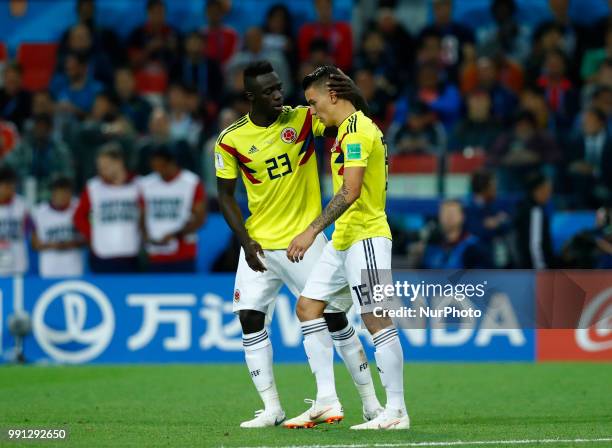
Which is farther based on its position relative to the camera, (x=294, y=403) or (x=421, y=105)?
(x=421, y=105)

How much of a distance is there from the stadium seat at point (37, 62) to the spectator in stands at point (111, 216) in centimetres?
524

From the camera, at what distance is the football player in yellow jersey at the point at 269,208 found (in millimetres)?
8578

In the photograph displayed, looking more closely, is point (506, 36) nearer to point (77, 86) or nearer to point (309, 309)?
point (77, 86)

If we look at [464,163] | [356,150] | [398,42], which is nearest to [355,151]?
[356,150]

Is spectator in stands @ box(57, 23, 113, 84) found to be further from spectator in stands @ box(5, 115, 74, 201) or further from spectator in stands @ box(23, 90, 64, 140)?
spectator in stands @ box(5, 115, 74, 201)

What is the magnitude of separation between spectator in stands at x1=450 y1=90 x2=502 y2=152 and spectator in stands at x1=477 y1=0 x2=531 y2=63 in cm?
237

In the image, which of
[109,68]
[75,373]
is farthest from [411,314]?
[109,68]

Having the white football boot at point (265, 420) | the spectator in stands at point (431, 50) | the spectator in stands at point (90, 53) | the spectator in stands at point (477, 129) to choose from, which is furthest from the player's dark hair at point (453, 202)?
the spectator in stands at point (90, 53)

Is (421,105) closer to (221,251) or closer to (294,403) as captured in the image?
(221,251)

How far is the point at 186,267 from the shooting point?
14.4 metres

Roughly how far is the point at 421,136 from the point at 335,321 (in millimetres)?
6650

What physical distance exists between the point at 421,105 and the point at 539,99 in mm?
1609

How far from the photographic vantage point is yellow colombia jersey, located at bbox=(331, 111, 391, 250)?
7.96m

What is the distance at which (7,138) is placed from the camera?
16484mm
